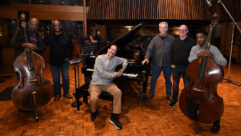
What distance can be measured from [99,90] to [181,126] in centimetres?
138

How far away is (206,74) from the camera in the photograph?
84.6 inches

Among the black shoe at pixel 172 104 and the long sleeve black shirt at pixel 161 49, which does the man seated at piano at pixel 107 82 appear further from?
the black shoe at pixel 172 104

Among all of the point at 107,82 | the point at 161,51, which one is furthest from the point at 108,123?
the point at 161,51

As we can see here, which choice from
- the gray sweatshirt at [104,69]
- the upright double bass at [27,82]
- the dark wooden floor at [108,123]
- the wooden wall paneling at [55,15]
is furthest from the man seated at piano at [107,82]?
the wooden wall paneling at [55,15]

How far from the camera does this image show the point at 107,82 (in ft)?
9.05

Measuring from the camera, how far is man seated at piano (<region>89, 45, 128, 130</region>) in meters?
2.56

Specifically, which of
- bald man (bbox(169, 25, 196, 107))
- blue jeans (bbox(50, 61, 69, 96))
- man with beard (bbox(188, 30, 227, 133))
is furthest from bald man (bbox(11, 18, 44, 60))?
man with beard (bbox(188, 30, 227, 133))

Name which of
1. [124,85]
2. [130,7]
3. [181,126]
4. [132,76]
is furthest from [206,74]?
[124,85]

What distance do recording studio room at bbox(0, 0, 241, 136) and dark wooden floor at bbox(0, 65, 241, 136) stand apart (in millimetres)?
11

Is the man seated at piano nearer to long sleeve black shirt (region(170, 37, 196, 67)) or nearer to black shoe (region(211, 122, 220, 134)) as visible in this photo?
long sleeve black shirt (region(170, 37, 196, 67))

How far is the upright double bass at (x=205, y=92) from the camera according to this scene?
83.6 inches

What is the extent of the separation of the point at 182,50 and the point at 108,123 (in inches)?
68.8

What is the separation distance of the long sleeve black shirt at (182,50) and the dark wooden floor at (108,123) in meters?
0.90

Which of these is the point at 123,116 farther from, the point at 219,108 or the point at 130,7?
the point at 130,7
